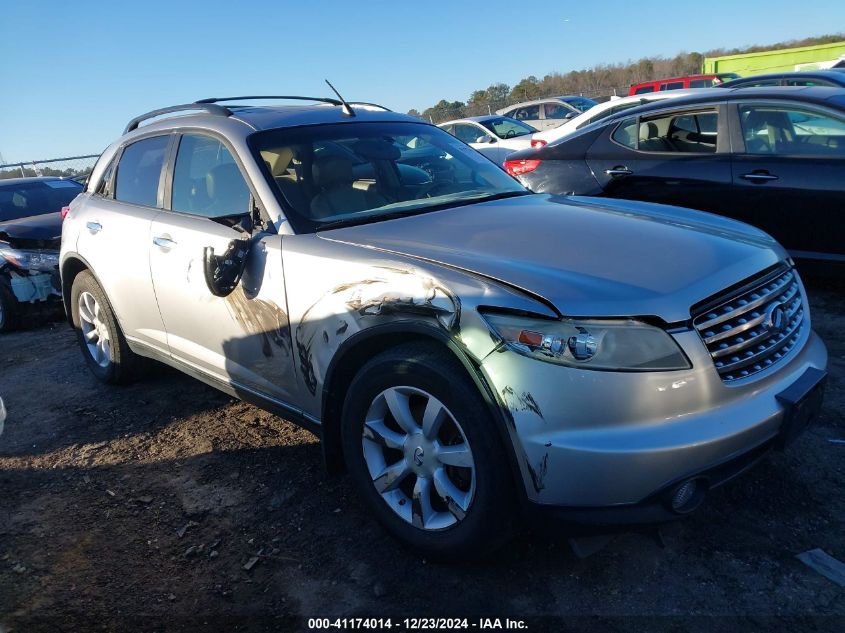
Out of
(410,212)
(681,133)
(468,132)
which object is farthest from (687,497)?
(468,132)

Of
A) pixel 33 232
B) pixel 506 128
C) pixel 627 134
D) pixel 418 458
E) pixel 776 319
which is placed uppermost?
pixel 627 134

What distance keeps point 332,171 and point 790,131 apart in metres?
3.71

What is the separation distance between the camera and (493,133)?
14.2m

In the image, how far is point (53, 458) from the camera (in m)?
3.96

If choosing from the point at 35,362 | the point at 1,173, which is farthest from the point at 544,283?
the point at 1,173

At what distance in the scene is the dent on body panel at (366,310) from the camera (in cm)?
239

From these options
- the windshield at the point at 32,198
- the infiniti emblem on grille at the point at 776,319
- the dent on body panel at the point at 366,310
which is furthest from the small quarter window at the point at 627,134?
the windshield at the point at 32,198

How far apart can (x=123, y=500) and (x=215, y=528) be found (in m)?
0.65

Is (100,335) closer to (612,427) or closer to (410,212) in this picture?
(410,212)

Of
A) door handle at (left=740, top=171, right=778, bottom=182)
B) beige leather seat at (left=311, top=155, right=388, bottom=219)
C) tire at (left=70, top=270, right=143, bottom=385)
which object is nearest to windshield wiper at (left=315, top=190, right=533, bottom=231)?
beige leather seat at (left=311, top=155, right=388, bottom=219)

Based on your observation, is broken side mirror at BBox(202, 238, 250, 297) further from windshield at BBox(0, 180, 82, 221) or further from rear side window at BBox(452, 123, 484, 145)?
rear side window at BBox(452, 123, 484, 145)

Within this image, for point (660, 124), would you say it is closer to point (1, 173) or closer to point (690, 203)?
point (690, 203)

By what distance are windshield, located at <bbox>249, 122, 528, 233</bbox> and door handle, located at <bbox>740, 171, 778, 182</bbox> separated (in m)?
2.33

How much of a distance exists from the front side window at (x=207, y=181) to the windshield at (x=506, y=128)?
36.7ft
